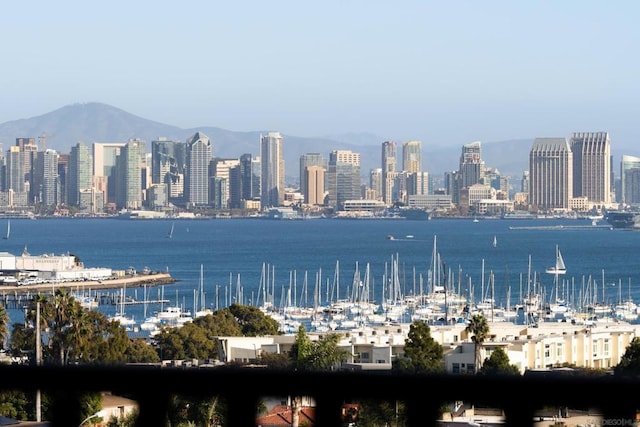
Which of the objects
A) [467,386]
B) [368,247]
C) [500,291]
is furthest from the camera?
[368,247]

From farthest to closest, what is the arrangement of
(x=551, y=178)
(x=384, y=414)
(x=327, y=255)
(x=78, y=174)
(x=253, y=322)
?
1. (x=78, y=174)
2. (x=551, y=178)
3. (x=327, y=255)
4. (x=253, y=322)
5. (x=384, y=414)

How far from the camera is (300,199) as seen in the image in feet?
591

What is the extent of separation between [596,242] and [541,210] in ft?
235

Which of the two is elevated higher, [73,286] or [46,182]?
[46,182]

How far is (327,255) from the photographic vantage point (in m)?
77.6

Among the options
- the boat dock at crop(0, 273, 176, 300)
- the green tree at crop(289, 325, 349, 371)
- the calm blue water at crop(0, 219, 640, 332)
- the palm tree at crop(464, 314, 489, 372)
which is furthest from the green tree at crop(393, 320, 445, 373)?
the boat dock at crop(0, 273, 176, 300)

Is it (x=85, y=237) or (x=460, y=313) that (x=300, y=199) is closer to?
(x=85, y=237)

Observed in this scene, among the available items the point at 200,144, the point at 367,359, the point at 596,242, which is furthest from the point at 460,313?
the point at 200,144

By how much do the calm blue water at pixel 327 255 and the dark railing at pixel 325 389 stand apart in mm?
43959

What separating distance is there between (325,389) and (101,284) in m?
55.1

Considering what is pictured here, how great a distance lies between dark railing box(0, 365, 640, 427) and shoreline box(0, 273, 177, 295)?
162ft

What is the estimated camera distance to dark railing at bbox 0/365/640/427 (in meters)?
1.39

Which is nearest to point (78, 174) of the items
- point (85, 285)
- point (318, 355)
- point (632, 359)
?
point (85, 285)

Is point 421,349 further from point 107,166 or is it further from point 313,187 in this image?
point 107,166
